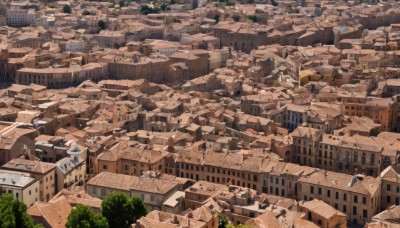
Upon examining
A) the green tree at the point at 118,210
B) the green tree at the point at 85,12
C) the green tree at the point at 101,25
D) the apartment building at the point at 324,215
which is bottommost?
the apartment building at the point at 324,215

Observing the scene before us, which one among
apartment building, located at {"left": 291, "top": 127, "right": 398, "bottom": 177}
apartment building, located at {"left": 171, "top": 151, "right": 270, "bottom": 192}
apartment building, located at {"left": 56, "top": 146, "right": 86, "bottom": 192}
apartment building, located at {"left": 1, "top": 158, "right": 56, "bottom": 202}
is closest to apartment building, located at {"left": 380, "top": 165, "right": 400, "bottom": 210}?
apartment building, located at {"left": 291, "top": 127, "right": 398, "bottom": 177}

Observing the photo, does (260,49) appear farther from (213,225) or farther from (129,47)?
(213,225)

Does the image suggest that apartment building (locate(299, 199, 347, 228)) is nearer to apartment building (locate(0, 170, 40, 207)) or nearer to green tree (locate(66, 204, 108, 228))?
green tree (locate(66, 204, 108, 228))

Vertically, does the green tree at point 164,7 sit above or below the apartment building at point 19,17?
above

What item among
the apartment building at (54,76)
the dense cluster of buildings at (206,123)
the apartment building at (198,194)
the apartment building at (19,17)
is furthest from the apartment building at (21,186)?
the apartment building at (19,17)

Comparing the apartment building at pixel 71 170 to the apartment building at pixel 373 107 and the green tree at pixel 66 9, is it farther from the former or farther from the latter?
the green tree at pixel 66 9

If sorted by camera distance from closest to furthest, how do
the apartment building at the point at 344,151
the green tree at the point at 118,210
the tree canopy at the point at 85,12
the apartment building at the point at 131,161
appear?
the green tree at the point at 118,210 → the apartment building at the point at 131,161 → the apartment building at the point at 344,151 → the tree canopy at the point at 85,12
